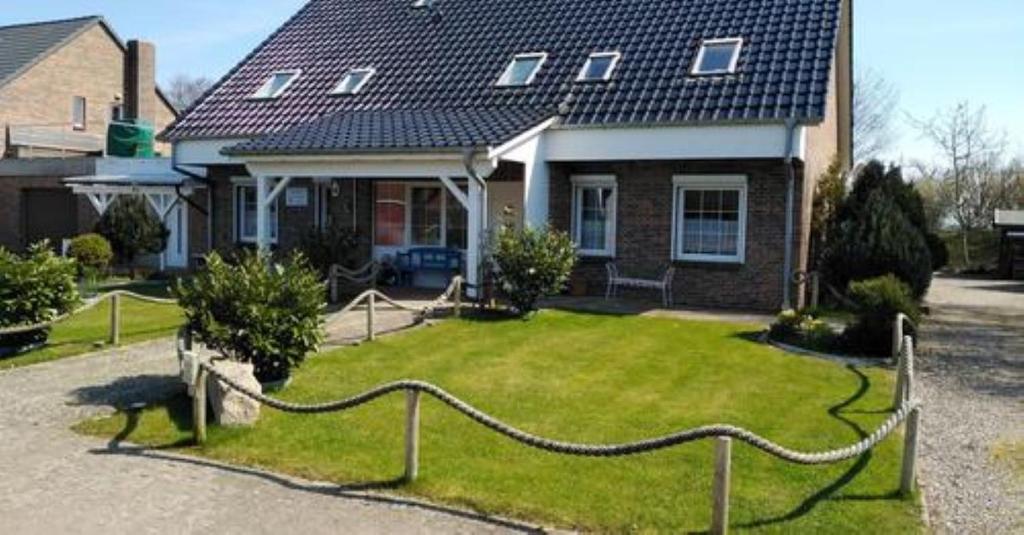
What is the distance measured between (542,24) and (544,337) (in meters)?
10.2

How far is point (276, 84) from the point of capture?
22547 mm

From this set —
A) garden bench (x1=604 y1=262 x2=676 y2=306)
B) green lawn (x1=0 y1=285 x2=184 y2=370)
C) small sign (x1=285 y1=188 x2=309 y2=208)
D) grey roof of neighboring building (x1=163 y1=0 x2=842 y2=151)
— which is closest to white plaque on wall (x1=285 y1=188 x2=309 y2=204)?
small sign (x1=285 y1=188 x2=309 y2=208)

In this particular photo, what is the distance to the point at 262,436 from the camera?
26.4 ft

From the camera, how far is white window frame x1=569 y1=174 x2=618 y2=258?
58.4 feet

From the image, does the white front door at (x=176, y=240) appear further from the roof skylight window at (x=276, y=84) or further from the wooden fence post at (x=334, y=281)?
the wooden fence post at (x=334, y=281)

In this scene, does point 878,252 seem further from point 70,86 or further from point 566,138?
point 70,86

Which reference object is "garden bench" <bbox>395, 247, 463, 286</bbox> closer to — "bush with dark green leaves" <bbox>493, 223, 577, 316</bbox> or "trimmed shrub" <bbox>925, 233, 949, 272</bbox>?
"bush with dark green leaves" <bbox>493, 223, 577, 316</bbox>

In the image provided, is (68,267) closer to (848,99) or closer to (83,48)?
(848,99)

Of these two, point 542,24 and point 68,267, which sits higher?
point 542,24

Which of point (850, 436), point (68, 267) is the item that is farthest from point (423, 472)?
point (68, 267)

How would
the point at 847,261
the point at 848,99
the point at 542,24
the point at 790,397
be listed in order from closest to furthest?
1. the point at 790,397
2. the point at 847,261
3. the point at 542,24
4. the point at 848,99

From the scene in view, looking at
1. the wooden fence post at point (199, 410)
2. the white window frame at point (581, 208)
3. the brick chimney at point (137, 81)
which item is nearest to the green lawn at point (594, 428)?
the wooden fence post at point (199, 410)

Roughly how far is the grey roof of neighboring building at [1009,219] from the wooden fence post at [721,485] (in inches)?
1359

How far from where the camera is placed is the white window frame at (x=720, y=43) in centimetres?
1742
